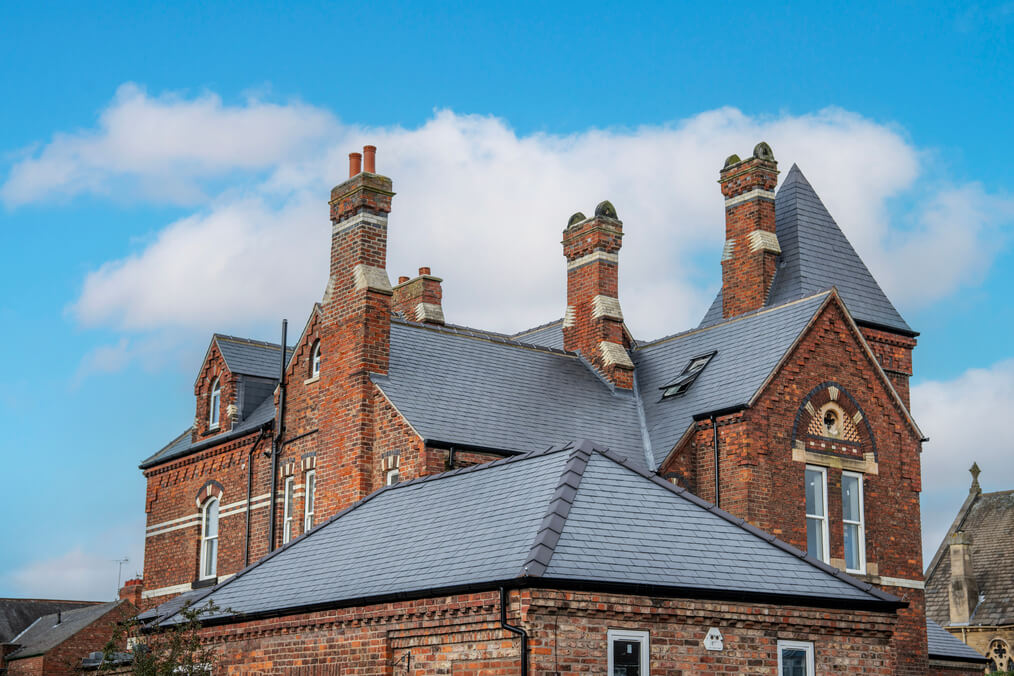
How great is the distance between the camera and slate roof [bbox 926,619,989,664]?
31328mm

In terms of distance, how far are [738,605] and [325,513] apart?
13.4 meters

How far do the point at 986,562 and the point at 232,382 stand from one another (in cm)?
3488

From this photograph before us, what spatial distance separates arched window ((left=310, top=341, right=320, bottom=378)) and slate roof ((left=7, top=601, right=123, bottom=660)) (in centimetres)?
2247

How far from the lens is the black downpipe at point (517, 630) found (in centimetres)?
1398

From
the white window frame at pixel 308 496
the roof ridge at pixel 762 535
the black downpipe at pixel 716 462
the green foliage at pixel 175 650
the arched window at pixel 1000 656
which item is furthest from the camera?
the arched window at pixel 1000 656

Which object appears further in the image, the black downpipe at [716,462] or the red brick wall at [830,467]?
the black downpipe at [716,462]

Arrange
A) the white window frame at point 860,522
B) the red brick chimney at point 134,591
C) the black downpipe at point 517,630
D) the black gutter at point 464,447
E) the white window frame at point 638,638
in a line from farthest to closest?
the red brick chimney at point 134,591 → the white window frame at point 860,522 → the black gutter at point 464,447 → the white window frame at point 638,638 → the black downpipe at point 517,630

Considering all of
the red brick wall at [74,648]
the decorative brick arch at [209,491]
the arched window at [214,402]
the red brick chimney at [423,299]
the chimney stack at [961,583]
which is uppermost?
the red brick chimney at [423,299]

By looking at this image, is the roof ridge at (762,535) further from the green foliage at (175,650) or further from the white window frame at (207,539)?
the white window frame at (207,539)

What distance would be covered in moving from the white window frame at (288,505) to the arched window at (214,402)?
5305mm

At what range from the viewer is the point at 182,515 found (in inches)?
1332

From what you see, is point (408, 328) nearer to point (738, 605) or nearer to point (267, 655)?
point (267, 655)

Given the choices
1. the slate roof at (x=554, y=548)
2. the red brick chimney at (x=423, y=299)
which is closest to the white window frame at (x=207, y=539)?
the red brick chimney at (x=423, y=299)

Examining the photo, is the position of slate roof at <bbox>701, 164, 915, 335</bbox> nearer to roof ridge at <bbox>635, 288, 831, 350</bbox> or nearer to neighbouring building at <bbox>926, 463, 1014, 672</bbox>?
roof ridge at <bbox>635, 288, 831, 350</bbox>
